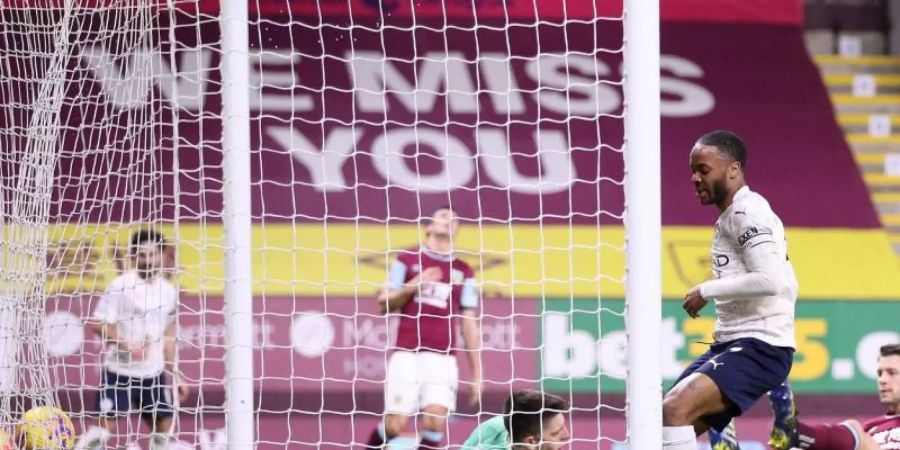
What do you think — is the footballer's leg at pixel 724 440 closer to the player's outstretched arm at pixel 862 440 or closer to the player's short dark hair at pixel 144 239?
the player's outstretched arm at pixel 862 440

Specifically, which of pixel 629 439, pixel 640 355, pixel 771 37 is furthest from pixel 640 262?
pixel 771 37

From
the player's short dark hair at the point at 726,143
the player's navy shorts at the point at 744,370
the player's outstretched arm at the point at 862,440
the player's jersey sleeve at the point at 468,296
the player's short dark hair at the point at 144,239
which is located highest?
the player's short dark hair at the point at 726,143

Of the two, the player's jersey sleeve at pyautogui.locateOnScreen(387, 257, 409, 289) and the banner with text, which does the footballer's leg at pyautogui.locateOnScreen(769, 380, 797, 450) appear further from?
the banner with text

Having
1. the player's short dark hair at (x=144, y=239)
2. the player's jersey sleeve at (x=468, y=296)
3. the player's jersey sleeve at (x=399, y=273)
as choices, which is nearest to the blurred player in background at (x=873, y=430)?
the player's jersey sleeve at (x=468, y=296)

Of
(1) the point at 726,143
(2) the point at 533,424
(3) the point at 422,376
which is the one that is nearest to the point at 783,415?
(2) the point at 533,424

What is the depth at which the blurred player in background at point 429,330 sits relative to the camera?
7.28 metres

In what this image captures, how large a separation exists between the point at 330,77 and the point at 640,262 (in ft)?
18.8

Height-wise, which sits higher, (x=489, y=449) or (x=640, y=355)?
(x=640, y=355)

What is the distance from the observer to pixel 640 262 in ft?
14.1

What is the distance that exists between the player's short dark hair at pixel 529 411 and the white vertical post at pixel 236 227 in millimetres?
1087

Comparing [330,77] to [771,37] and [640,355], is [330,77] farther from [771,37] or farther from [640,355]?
[640,355]

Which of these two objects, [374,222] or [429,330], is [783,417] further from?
[374,222]

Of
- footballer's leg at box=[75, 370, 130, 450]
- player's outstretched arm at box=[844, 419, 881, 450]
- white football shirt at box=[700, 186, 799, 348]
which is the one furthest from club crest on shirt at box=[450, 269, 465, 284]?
white football shirt at box=[700, 186, 799, 348]

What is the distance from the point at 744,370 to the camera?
467 centimetres
